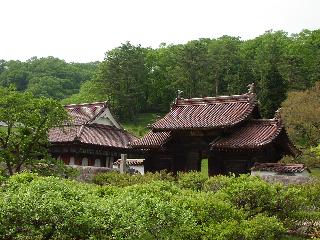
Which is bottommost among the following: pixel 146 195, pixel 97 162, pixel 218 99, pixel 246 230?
pixel 97 162

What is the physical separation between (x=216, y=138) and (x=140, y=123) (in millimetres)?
40754

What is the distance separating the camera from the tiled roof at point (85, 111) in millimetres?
35969

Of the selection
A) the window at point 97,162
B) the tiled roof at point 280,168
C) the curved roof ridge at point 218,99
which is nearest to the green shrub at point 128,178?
the tiled roof at point 280,168

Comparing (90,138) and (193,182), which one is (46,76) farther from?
(193,182)

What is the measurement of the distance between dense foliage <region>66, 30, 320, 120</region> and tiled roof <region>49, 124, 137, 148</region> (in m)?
24.4

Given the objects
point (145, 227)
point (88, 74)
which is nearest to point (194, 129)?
point (145, 227)

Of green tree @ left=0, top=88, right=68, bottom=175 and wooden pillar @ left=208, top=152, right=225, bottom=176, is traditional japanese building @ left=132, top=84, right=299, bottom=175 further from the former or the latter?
green tree @ left=0, top=88, right=68, bottom=175

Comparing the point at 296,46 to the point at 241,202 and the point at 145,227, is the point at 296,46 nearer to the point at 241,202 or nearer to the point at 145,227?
the point at 241,202

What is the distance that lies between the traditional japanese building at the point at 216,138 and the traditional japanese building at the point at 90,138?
17.7 ft

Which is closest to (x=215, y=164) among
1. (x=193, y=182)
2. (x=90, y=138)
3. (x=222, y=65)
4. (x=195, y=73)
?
(x=193, y=182)

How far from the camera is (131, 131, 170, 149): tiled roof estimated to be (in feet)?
92.9

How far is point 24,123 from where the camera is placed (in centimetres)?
2134

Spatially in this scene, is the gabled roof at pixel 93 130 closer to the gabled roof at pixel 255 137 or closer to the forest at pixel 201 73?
the gabled roof at pixel 255 137

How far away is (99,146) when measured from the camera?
34.4 metres
